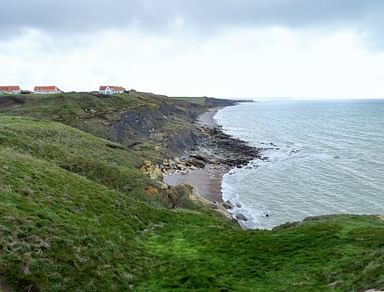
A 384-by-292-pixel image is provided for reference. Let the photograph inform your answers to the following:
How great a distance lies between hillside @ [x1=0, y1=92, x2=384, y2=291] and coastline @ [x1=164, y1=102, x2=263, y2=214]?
16891mm

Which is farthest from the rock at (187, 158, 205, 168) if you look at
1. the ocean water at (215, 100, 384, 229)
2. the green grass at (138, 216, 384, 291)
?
the green grass at (138, 216, 384, 291)

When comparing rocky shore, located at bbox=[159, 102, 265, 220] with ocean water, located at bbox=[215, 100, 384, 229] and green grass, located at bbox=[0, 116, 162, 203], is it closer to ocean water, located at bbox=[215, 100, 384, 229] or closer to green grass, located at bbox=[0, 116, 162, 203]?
ocean water, located at bbox=[215, 100, 384, 229]

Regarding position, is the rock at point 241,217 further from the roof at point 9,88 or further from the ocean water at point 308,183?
the roof at point 9,88

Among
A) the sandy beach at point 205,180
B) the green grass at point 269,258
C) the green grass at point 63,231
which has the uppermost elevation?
the green grass at point 63,231

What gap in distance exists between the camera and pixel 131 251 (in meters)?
19.9

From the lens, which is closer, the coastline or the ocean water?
the ocean water

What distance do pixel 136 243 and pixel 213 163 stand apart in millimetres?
55288

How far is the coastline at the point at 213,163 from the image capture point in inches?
2135

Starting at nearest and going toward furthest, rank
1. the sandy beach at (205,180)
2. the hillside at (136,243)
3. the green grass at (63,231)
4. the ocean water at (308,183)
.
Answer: the green grass at (63,231) → the hillside at (136,243) → the ocean water at (308,183) → the sandy beach at (205,180)

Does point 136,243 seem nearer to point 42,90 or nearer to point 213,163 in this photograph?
point 213,163

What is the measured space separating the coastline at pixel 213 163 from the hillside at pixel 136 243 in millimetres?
16891

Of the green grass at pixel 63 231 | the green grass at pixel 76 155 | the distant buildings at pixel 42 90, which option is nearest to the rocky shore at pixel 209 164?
the green grass at pixel 76 155

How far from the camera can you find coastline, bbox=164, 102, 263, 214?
54.2 m

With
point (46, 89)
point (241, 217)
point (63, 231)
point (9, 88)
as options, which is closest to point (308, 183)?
point (241, 217)
